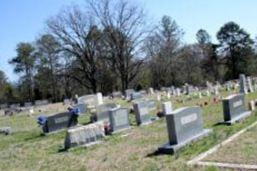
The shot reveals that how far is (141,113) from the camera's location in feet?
57.4

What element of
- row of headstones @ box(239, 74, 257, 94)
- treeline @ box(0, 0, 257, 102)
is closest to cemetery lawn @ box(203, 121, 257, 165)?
row of headstones @ box(239, 74, 257, 94)

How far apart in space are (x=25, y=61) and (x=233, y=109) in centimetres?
6082

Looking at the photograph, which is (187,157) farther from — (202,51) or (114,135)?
(202,51)

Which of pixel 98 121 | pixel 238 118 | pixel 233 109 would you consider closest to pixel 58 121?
pixel 98 121

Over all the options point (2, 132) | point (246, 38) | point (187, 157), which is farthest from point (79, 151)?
point (246, 38)

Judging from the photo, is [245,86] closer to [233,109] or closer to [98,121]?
[98,121]

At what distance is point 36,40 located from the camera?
6406cm

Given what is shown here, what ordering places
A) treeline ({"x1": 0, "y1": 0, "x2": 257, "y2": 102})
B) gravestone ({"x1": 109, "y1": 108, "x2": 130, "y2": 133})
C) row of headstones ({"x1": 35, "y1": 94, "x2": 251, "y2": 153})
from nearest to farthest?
row of headstones ({"x1": 35, "y1": 94, "x2": 251, "y2": 153})
gravestone ({"x1": 109, "y1": 108, "x2": 130, "y2": 133})
treeline ({"x1": 0, "y1": 0, "x2": 257, "y2": 102})

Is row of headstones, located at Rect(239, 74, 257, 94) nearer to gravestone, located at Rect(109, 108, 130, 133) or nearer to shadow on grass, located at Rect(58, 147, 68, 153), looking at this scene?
gravestone, located at Rect(109, 108, 130, 133)

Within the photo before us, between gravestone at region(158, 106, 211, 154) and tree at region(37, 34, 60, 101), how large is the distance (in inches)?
1887

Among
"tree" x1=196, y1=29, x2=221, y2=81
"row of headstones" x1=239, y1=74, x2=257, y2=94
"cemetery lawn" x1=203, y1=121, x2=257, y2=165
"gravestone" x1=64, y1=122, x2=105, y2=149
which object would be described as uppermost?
"tree" x1=196, y1=29, x2=221, y2=81

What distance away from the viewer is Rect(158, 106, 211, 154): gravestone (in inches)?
416

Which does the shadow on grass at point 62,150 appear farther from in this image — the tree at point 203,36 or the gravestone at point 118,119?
the tree at point 203,36

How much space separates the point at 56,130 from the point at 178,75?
48346 millimetres
